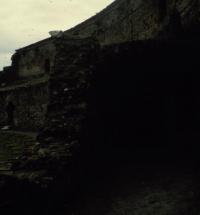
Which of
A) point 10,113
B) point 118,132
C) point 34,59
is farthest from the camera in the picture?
point 34,59

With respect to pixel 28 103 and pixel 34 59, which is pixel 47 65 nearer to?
pixel 34 59

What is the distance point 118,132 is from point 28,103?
9.08 m

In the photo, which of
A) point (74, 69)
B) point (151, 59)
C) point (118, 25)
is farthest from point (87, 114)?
point (118, 25)

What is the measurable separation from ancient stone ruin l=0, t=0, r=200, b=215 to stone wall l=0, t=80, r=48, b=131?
6.37m

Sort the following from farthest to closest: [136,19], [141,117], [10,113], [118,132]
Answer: [10,113], [136,19], [141,117], [118,132]

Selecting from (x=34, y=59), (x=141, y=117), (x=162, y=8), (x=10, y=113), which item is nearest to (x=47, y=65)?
(x=34, y=59)

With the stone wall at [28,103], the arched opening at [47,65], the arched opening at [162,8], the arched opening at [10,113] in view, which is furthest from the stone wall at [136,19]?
the arched opening at [47,65]

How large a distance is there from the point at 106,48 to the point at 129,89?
3.11 feet

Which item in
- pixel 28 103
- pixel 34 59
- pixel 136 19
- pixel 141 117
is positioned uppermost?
pixel 34 59

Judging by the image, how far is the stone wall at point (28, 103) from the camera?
50.3ft

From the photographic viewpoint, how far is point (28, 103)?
16.2 meters

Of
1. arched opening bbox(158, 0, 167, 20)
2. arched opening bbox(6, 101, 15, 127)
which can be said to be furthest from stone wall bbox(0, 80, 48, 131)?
arched opening bbox(158, 0, 167, 20)

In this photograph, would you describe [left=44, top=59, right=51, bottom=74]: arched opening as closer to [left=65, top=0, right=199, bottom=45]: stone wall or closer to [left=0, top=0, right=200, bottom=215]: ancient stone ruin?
[left=65, top=0, right=199, bottom=45]: stone wall

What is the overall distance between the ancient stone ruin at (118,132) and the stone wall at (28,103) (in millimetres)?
6372
